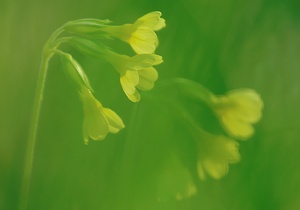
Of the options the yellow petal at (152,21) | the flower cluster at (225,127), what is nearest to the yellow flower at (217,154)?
the flower cluster at (225,127)

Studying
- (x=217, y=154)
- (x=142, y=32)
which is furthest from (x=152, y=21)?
(x=217, y=154)

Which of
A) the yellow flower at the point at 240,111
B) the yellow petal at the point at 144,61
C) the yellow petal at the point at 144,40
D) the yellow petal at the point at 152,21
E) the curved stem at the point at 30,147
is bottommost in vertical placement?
the curved stem at the point at 30,147

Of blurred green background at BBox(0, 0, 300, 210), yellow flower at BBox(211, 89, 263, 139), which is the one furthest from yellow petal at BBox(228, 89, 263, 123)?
blurred green background at BBox(0, 0, 300, 210)

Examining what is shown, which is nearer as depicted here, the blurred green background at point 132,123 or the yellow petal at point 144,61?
the yellow petal at point 144,61

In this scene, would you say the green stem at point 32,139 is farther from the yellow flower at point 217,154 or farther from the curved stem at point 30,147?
the yellow flower at point 217,154

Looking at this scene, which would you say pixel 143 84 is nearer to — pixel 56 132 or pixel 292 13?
pixel 56 132

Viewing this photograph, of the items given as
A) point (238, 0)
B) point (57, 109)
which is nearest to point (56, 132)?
point (57, 109)

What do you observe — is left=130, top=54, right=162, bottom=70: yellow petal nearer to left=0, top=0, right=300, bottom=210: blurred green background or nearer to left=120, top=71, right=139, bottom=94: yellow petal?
left=120, top=71, right=139, bottom=94: yellow petal
